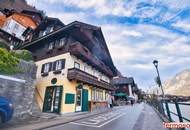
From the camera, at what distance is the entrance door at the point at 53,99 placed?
15986mm

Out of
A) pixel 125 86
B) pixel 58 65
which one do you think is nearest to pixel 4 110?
pixel 58 65

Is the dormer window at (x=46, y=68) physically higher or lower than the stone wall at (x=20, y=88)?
higher

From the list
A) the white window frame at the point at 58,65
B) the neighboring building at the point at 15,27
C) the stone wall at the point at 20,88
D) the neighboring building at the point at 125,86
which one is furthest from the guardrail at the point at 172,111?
the neighboring building at the point at 125,86

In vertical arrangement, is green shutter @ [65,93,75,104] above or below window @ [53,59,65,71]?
below

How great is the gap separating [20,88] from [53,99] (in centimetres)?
535

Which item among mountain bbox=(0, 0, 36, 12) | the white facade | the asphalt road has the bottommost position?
the asphalt road

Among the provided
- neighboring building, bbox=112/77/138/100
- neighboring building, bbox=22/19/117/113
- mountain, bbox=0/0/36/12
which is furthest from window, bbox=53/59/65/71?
neighboring building, bbox=112/77/138/100

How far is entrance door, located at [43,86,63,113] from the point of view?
16.0 meters

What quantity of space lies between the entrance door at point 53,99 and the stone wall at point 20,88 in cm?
370

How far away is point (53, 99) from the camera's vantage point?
16656 mm

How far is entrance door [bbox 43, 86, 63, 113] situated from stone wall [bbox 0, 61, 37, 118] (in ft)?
12.2

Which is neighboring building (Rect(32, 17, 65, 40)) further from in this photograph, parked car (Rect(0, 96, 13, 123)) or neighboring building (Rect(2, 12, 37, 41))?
parked car (Rect(0, 96, 13, 123))

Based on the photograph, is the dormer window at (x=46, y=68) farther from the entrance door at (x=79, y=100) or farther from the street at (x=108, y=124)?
the street at (x=108, y=124)

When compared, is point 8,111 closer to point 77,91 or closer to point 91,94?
point 77,91
